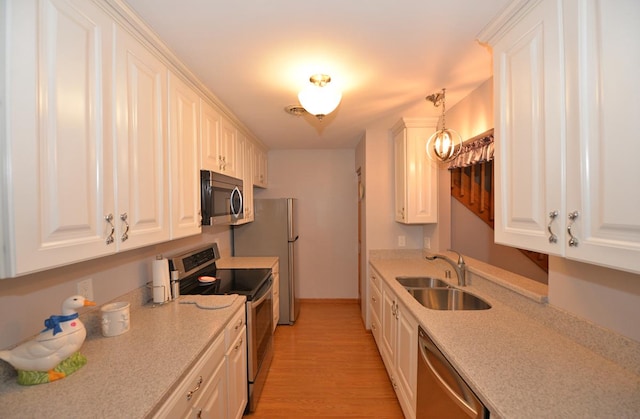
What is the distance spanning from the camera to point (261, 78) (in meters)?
1.93

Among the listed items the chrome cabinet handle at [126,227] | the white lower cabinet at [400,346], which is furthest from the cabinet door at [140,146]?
the white lower cabinet at [400,346]

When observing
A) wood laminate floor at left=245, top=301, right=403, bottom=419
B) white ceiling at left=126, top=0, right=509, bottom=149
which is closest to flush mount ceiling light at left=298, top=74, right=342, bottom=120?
white ceiling at left=126, top=0, right=509, bottom=149

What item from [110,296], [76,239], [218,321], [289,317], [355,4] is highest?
[355,4]

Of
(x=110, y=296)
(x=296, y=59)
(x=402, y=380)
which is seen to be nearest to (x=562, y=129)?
(x=296, y=59)

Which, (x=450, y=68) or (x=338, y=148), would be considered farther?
(x=338, y=148)

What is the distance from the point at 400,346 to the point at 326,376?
0.90 metres

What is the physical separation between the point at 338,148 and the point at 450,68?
8.34ft

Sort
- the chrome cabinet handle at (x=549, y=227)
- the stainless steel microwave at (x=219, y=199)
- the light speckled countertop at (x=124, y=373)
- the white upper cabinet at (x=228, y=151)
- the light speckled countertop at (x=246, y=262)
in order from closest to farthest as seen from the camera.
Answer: the light speckled countertop at (x=124, y=373) < the chrome cabinet handle at (x=549, y=227) < the stainless steel microwave at (x=219, y=199) < the white upper cabinet at (x=228, y=151) < the light speckled countertop at (x=246, y=262)

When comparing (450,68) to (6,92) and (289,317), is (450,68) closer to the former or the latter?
(6,92)

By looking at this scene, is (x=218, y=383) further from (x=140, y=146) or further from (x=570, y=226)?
(x=570, y=226)

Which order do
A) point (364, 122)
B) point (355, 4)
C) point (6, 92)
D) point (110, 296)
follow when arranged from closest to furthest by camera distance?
point (6, 92) < point (355, 4) < point (110, 296) < point (364, 122)

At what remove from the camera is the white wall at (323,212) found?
446 centimetres

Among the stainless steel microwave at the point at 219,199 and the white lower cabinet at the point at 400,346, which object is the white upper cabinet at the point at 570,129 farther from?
the stainless steel microwave at the point at 219,199

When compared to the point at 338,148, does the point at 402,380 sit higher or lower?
lower
